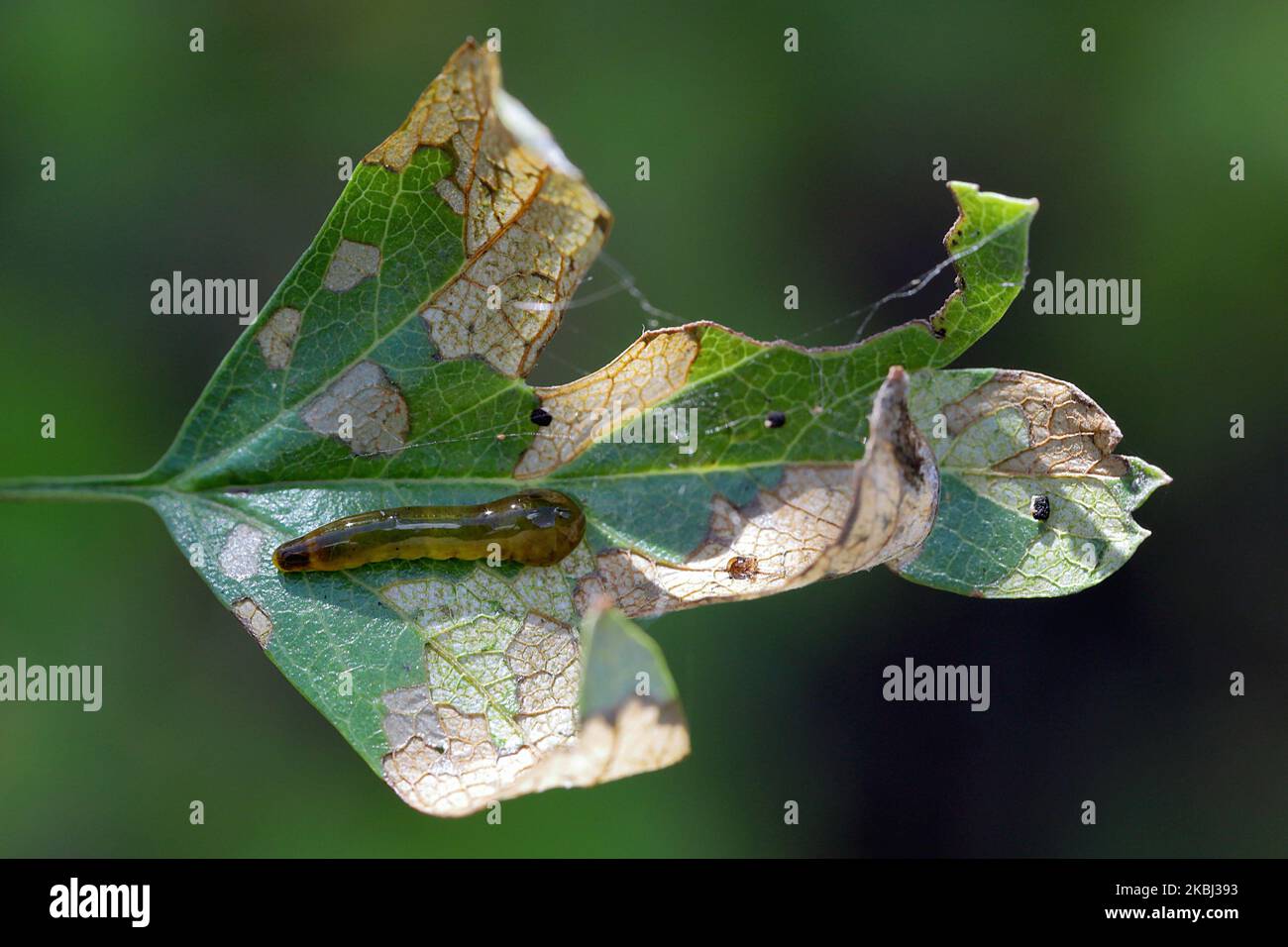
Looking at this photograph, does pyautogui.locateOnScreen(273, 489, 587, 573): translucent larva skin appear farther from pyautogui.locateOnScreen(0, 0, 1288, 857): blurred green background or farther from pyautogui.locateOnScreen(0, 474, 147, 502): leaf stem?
pyautogui.locateOnScreen(0, 0, 1288, 857): blurred green background

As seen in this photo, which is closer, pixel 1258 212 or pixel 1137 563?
pixel 1258 212

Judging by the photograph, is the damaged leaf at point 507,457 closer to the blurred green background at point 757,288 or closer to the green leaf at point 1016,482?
the green leaf at point 1016,482

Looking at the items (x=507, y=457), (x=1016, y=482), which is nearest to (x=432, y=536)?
(x=507, y=457)

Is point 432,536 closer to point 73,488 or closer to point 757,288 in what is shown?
point 73,488

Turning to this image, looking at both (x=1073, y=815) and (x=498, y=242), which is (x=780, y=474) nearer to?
(x=498, y=242)

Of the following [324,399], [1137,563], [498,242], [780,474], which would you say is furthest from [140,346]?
[1137,563]
